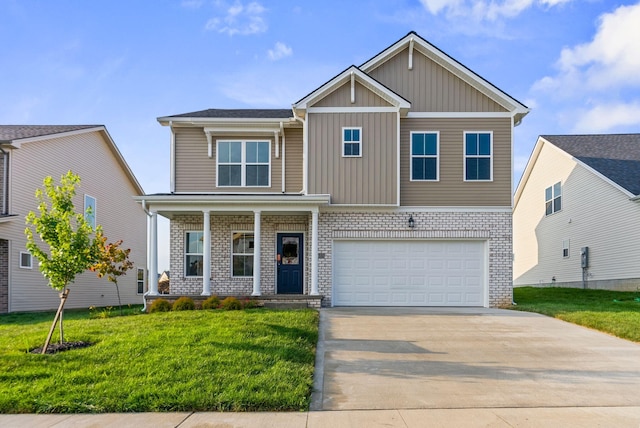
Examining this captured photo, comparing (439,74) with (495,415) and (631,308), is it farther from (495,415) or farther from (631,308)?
(495,415)

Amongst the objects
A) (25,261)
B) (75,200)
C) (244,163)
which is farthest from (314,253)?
(75,200)

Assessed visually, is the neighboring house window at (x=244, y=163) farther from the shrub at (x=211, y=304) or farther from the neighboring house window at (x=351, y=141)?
the shrub at (x=211, y=304)

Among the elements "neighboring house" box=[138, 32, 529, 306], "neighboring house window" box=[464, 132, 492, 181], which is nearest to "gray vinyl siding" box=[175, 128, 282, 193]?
"neighboring house" box=[138, 32, 529, 306]

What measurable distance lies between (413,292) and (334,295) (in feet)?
7.77

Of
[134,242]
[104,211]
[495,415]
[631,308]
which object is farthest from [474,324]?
[134,242]

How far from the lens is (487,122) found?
52.3ft

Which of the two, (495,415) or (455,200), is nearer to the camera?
(495,415)

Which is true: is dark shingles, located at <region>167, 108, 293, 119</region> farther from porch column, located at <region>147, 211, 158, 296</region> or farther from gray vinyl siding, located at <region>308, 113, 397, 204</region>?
porch column, located at <region>147, 211, 158, 296</region>

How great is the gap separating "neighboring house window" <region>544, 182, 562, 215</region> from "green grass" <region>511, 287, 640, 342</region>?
473 centimetres

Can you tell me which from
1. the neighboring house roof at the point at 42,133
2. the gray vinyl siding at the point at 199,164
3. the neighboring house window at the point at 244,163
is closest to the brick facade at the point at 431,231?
the gray vinyl siding at the point at 199,164

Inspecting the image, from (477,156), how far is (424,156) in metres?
1.60

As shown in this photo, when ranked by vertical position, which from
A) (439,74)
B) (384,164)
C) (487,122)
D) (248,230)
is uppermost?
(439,74)

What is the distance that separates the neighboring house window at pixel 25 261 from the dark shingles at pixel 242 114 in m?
7.17

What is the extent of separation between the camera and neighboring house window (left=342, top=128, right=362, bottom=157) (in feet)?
51.0
